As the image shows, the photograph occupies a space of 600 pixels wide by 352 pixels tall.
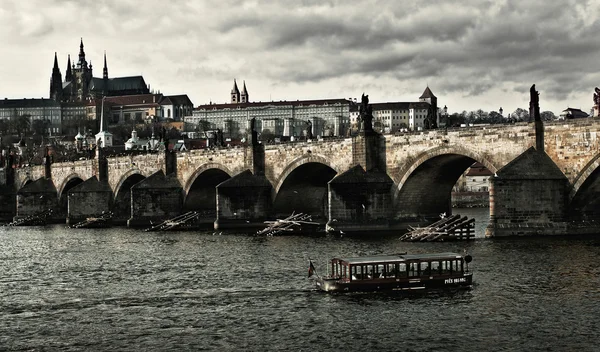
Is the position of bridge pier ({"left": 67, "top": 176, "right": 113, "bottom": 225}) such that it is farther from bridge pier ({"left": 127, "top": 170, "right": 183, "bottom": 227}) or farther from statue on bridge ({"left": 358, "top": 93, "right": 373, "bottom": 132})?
statue on bridge ({"left": 358, "top": 93, "right": 373, "bottom": 132})

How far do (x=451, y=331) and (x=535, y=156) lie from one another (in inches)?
946

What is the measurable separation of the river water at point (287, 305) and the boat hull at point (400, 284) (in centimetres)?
51

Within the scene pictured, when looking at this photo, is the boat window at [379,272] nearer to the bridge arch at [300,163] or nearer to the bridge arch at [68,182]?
the bridge arch at [300,163]

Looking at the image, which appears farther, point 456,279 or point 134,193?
point 134,193

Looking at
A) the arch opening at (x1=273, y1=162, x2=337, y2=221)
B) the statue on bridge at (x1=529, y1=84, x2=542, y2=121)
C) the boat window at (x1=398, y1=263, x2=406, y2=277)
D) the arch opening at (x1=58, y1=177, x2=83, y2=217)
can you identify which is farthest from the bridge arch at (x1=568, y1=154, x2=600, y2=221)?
the arch opening at (x1=58, y1=177, x2=83, y2=217)

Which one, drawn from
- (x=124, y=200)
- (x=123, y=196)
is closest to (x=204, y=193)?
(x=124, y=200)

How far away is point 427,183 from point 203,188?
98.9ft

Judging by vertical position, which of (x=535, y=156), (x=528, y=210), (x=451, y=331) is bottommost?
(x=451, y=331)

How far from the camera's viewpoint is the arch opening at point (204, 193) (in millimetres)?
80125

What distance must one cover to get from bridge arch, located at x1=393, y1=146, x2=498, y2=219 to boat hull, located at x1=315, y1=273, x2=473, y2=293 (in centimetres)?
2128

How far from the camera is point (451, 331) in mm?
25609

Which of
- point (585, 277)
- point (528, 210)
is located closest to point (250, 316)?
point (585, 277)

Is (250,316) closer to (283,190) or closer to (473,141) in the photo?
(473,141)

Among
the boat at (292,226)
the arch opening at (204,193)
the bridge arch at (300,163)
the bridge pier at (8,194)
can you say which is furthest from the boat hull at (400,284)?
the bridge pier at (8,194)
